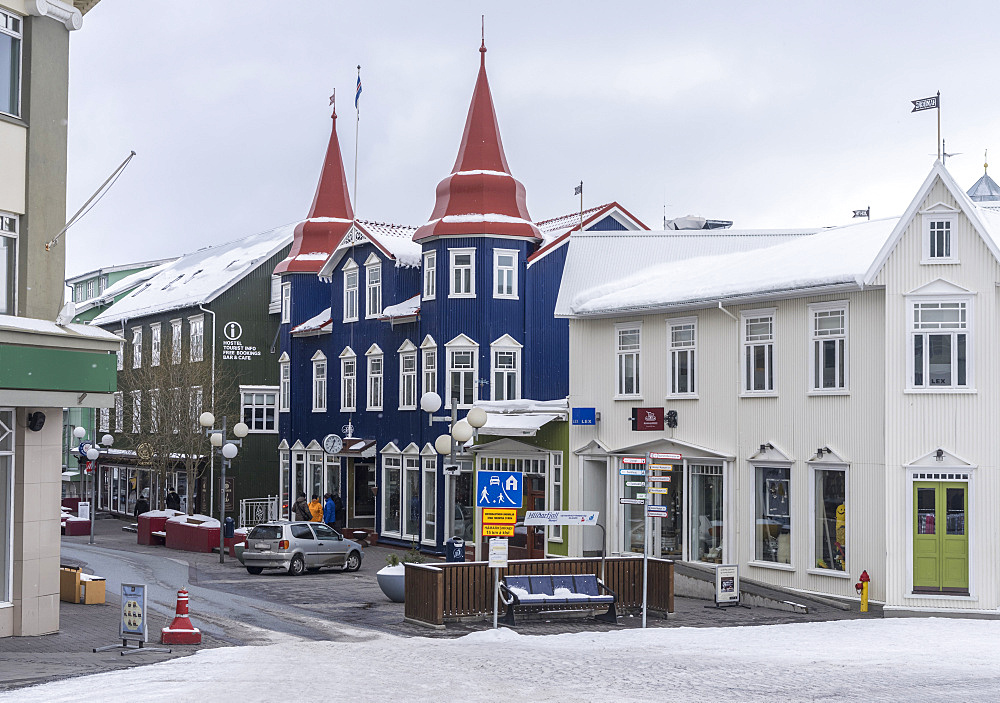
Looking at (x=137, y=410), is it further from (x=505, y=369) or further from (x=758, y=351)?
(x=758, y=351)

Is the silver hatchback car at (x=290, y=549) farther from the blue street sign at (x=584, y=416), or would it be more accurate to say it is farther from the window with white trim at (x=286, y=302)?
the window with white trim at (x=286, y=302)

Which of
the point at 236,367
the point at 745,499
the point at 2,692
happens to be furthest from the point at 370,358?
the point at 2,692

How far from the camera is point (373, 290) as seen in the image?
4169 centimetres

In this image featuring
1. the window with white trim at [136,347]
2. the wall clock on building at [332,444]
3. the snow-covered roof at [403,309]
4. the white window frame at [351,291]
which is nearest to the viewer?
the snow-covered roof at [403,309]

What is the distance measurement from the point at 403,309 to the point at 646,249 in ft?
29.9

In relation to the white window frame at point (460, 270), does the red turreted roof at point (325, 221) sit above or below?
above

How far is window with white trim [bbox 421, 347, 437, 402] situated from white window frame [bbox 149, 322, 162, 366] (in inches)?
837

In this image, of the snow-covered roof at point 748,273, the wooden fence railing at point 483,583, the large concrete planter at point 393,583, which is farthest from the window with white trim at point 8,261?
the snow-covered roof at point 748,273

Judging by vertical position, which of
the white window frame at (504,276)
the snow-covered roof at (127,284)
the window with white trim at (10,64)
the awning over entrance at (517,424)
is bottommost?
the awning over entrance at (517,424)

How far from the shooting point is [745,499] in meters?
26.6

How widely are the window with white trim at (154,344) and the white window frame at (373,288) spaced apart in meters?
16.9

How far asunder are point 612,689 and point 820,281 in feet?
41.4

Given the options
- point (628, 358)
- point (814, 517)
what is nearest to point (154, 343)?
point (628, 358)

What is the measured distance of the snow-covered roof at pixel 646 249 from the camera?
108ft
